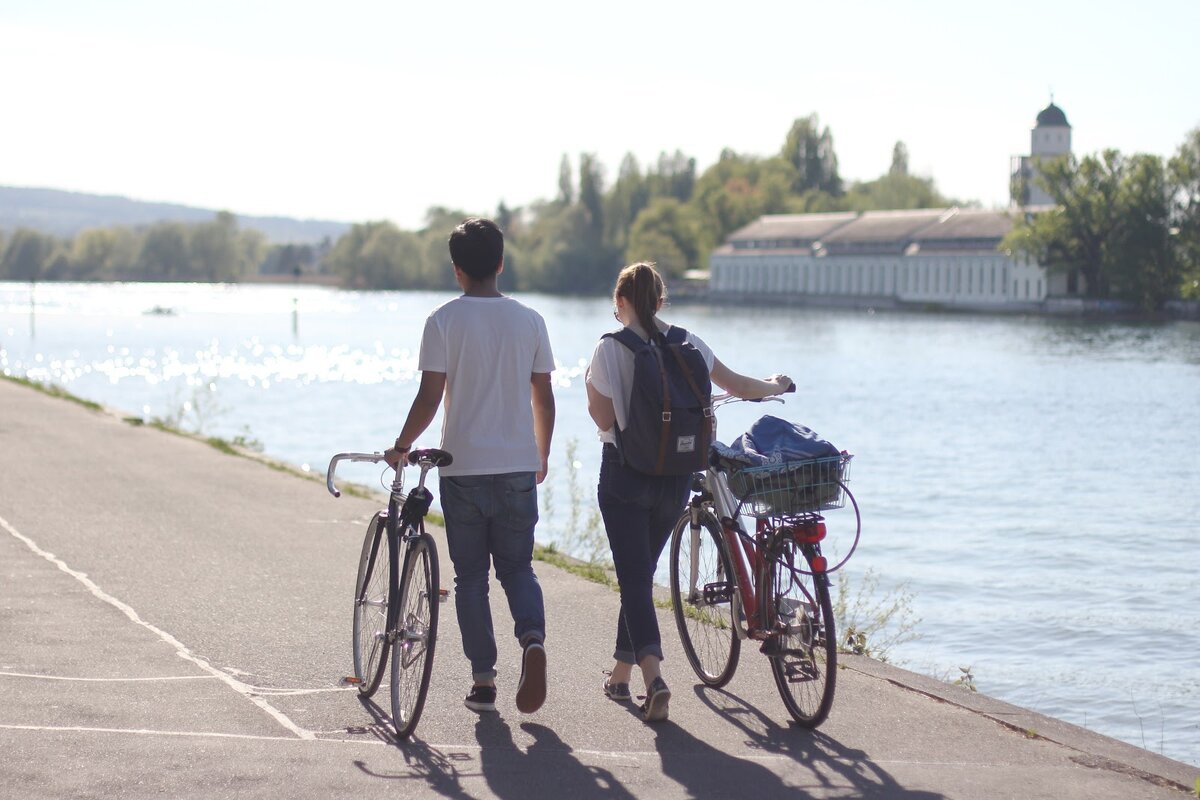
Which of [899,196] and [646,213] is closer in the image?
[646,213]

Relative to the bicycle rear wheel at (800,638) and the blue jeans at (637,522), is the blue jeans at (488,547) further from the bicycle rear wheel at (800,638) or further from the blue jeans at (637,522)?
the bicycle rear wheel at (800,638)

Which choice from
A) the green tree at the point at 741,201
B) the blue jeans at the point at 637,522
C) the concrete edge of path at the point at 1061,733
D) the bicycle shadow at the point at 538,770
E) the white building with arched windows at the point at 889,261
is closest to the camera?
the bicycle shadow at the point at 538,770

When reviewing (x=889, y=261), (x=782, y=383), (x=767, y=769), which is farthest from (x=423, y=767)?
(x=889, y=261)

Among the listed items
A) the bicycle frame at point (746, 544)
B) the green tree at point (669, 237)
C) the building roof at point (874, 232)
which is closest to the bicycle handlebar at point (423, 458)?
the bicycle frame at point (746, 544)

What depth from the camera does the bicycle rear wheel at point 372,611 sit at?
6297 millimetres

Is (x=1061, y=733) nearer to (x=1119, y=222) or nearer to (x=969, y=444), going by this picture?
(x=969, y=444)

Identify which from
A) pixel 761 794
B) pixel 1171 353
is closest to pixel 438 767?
pixel 761 794

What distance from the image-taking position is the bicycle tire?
6.53m

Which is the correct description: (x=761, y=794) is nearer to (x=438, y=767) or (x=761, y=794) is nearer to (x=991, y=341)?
(x=438, y=767)

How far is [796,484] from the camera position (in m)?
5.96

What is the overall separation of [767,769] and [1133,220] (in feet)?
373

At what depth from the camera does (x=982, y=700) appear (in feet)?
22.0

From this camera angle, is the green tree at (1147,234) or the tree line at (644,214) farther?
the tree line at (644,214)

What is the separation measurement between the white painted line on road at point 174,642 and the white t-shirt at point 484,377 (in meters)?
1.16
